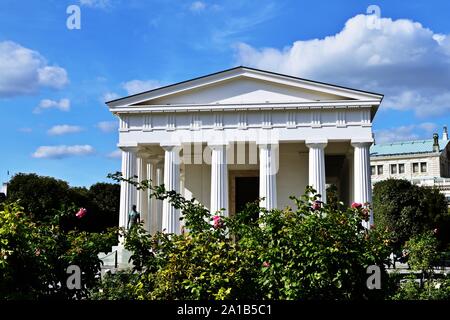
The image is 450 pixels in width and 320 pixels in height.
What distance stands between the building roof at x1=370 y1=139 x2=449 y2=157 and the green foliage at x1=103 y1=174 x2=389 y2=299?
10397cm

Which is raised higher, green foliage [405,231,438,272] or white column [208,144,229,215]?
white column [208,144,229,215]

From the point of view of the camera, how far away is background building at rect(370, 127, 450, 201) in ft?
340

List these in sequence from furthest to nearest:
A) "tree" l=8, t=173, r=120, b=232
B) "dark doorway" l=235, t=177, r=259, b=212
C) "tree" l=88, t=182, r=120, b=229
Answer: "tree" l=88, t=182, r=120, b=229, "tree" l=8, t=173, r=120, b=232, "dark doorway" l=235, t=177, r=259, b=212

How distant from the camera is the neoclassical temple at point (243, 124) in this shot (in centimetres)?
3606

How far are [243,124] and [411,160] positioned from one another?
77592mm

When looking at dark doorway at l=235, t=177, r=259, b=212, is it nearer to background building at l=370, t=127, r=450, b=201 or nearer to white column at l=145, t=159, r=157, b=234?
white column at l=145, t=159, r=157, b=234

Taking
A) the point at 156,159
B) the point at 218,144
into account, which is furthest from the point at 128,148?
the point at 218,144

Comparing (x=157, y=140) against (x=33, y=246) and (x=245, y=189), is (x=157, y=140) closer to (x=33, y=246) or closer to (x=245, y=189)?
(x=245, y=189)

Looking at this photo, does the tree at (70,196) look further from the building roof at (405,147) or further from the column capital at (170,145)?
the building roof at (405,147)

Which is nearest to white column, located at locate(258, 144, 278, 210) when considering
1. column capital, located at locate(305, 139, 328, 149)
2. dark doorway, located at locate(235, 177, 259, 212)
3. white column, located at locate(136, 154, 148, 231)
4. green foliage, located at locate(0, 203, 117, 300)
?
column capital, located at locate(305, 139, 328, 149)

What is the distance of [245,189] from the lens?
4312 cm

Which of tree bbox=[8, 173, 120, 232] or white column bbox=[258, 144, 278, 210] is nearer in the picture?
white column bbox=[258, 144, 278, 210]

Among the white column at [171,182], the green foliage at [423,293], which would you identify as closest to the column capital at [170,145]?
the white column at [171,182]
